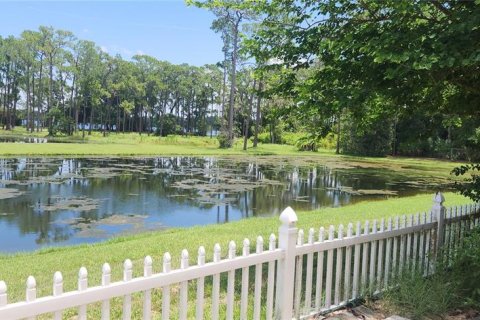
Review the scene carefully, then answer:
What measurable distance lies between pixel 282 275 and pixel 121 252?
4.10 m

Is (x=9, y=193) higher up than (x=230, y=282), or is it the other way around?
(x=230, y=282)

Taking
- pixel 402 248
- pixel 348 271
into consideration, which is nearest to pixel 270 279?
pixel 348 271

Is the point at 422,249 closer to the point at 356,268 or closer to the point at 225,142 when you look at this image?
the point at 356,268

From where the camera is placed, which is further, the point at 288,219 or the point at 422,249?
the point at 422,249

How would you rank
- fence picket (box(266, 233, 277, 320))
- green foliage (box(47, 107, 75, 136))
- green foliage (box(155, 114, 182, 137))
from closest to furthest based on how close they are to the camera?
fence picket (box(266, 233, 277, 320)), green foliage (box(47, 107, 75, 136)), green foliage (box(155, 114, 182, 137))

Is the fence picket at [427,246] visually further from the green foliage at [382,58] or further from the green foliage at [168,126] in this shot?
the green foliage at [168,126]

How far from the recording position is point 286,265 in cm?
395

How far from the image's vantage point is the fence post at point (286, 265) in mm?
3945

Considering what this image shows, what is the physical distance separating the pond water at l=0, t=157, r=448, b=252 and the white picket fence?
5.49 metres

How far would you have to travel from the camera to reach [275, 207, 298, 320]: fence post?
3945mm

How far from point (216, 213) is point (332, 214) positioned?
338cm

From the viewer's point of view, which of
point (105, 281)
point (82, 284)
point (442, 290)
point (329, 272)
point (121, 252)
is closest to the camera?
point (82, 284)

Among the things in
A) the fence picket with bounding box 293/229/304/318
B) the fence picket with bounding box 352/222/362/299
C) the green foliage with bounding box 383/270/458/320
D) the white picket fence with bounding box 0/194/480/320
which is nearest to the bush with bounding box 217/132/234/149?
the white picket fence with bounding box 0/194/480/320

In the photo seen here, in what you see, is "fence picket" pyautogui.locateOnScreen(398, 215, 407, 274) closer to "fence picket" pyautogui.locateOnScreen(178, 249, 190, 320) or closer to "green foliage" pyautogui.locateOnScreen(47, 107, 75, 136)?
"fence picket" pyautogui.locateOnScreen(178, 249, 190, 320)
